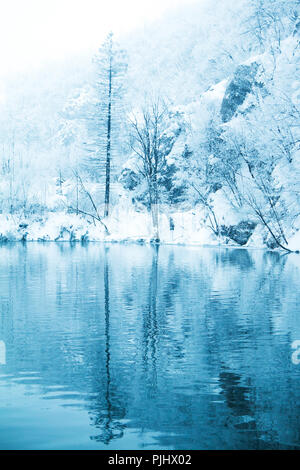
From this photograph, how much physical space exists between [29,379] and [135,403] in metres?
1.39

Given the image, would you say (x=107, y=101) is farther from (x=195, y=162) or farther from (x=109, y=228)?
(x=109, y=228)

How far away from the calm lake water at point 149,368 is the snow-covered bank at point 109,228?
78.8ft

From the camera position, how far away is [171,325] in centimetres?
816

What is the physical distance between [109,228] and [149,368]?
32746 millimetres

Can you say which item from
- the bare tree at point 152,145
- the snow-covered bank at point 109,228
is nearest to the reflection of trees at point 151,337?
the snow-covered bank at point 109,228

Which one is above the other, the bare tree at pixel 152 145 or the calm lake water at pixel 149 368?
the bare tree at pixel 152 145

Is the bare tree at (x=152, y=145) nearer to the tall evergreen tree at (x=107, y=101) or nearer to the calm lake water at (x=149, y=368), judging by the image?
the tall evergreen tree at (x=107, y=101)

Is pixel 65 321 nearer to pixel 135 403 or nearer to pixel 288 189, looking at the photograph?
pixel 135 403

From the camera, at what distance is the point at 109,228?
126 ft

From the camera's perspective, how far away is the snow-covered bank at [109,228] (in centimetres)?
3619

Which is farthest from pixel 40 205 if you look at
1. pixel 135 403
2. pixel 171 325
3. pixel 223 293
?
pixel 135 403

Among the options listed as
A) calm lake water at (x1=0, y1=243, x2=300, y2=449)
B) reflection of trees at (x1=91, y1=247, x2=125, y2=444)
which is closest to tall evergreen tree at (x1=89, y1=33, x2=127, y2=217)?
calm lake water at (x1=0, y1=243, x2=300, y2=449)

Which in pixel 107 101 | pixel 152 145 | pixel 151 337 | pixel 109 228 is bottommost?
pixel 151 337

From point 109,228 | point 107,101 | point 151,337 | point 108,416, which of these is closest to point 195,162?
point 109,228
